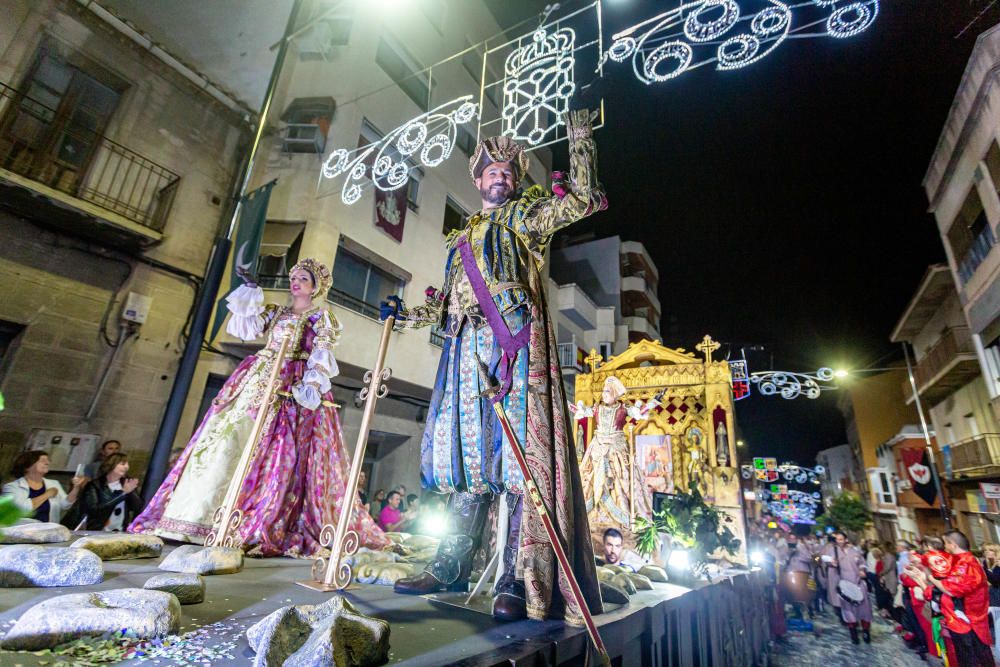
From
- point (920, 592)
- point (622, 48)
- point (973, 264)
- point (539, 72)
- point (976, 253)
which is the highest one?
point (976, 253)

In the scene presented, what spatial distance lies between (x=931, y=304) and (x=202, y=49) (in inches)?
1029

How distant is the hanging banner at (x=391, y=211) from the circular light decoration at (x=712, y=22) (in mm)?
7712

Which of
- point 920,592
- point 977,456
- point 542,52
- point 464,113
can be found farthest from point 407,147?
point 977,456

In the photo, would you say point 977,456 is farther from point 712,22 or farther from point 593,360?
point 712,22

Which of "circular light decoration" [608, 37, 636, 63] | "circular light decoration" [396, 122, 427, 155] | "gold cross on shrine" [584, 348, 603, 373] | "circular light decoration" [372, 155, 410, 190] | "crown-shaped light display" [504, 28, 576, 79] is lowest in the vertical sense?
"gold cross on shrine" [584, 348, 603, 373]

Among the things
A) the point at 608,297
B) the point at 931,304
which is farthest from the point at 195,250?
the point at 931,304

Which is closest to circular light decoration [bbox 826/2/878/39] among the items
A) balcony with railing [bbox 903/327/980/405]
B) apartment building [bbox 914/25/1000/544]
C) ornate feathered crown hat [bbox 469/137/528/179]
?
ornate feathered crown hat [bbox 469/137/528/179]

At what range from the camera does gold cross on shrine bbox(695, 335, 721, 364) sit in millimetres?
10125

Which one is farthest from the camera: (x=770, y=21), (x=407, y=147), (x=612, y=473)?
(x=612, y=473)

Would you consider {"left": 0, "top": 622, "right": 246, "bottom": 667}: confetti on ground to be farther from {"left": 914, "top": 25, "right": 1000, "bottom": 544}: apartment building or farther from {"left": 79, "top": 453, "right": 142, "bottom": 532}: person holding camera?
{"left": 914, "top": 25, "right": 1000, "bottom": 544}: apartment building

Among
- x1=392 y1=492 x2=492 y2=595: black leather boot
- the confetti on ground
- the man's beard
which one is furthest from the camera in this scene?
the man's beard

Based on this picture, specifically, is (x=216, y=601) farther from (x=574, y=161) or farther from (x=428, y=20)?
(x=428, y=20)

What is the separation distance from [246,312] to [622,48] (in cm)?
545

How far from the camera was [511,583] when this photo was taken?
83.7 inches
